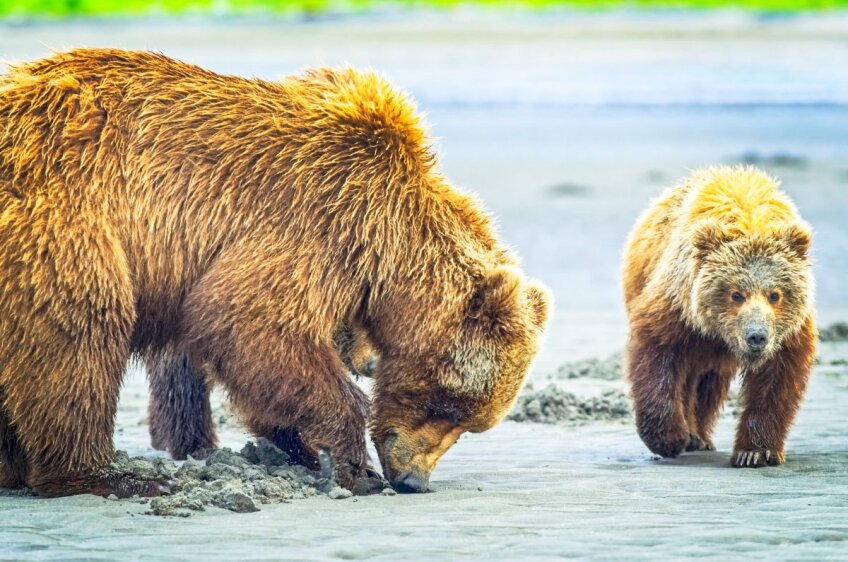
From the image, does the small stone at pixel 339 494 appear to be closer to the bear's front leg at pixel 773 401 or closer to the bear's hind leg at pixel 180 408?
the bear's hind leg at pixel 180 408

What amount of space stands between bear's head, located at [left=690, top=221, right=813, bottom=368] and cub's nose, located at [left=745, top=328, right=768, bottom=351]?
0.25ft

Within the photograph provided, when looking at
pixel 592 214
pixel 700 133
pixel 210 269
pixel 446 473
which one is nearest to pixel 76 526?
pixel 210 269

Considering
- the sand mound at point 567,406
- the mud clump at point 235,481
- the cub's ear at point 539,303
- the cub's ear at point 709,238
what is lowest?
the sand mound at point 567,406

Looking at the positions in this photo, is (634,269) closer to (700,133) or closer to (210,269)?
(210,269)

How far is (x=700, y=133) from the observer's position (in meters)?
27.3

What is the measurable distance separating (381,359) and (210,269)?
899 millimetres

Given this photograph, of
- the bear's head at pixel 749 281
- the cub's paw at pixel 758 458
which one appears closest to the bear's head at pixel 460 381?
the bear's head at pixel 749 281

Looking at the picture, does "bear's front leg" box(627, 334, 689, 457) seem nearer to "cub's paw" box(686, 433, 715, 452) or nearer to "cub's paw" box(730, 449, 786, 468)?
"cub's paw" box(686, 433, 715, 452)

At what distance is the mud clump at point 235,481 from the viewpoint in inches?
230

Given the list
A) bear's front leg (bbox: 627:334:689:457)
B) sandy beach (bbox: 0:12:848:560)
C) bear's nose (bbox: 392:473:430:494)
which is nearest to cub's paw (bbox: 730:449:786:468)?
sandy beach (bbox: 0:12:848:560)

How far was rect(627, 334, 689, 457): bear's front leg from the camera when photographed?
7.52 metres

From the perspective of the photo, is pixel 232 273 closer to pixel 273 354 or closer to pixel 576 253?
pixel 273 354

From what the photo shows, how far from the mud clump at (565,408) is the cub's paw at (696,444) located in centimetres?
82

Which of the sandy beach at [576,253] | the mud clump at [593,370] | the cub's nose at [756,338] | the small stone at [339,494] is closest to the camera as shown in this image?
the sandy beach at [576,253]
